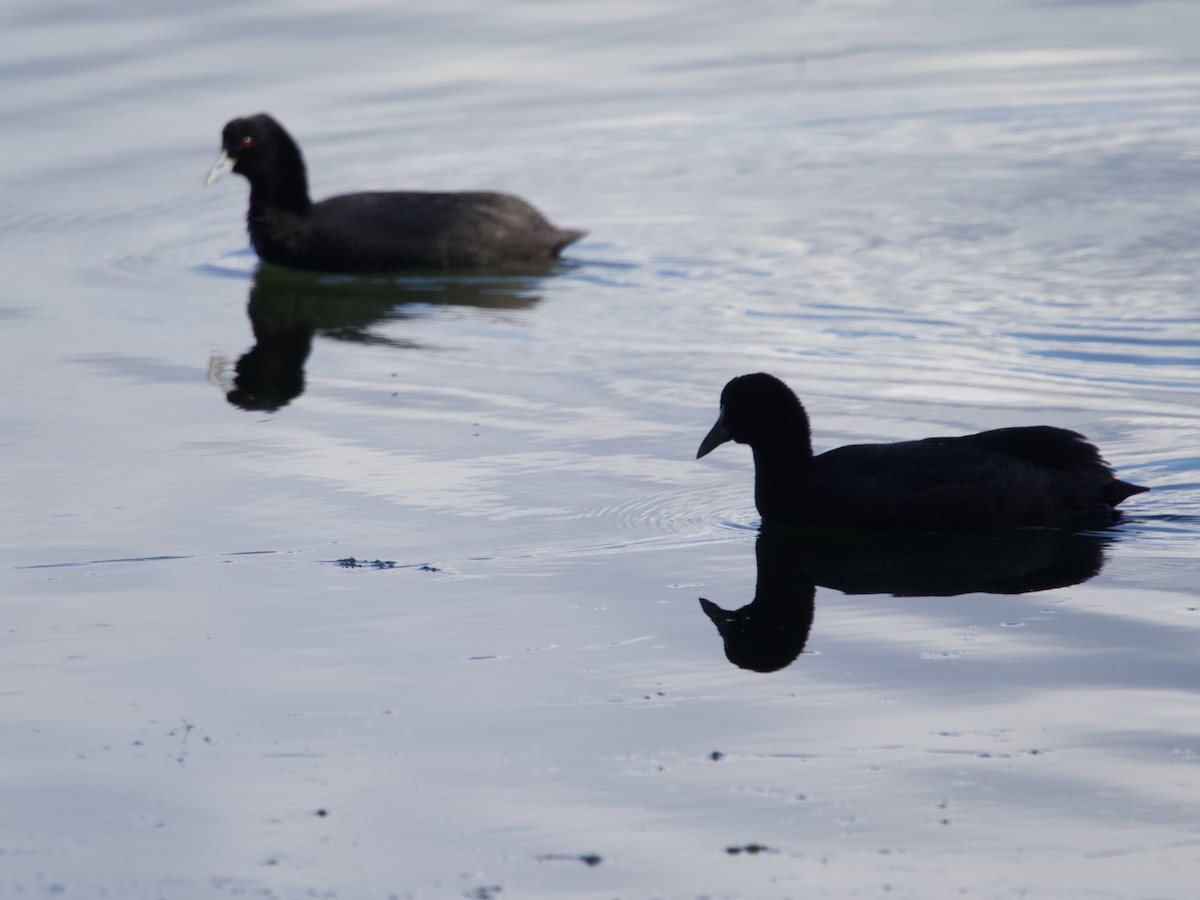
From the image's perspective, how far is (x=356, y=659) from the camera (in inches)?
243

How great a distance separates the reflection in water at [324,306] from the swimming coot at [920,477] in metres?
3.01

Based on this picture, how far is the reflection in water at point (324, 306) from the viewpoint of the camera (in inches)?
A: 406

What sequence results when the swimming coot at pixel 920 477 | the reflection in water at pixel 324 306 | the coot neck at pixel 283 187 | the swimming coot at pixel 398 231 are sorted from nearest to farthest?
the swimming coot at pixel 920 477
the reflection in water at pixel 324 306
the swimming coot at pixel 398 231
the coot neck at pixel 283 187

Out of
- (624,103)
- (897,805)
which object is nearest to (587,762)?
(897,805)

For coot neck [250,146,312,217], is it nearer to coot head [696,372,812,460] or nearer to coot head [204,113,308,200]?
coot head [204,113,308,200]

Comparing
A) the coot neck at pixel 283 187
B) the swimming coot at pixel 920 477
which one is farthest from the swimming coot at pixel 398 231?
the swimming coot at pixel 920 477

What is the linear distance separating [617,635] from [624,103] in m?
12.1

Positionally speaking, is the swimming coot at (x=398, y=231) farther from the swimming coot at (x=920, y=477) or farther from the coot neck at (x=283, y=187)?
the swimming coot at (x=920, y=477)

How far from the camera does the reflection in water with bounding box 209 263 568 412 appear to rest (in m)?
10.3

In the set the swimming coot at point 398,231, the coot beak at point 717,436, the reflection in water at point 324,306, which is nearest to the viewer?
the coot beak at point 717,436

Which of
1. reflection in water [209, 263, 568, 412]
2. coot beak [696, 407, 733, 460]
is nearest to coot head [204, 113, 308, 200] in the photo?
reflection in water [209, 263, 568, 412]

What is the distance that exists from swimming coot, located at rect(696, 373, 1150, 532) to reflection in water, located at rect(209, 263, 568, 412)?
9.89 ft

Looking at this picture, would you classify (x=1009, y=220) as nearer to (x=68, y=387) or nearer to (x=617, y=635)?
(x=68, y=387)

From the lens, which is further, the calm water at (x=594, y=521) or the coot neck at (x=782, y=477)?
Answer: the coot neck at (x=782, y=477)
